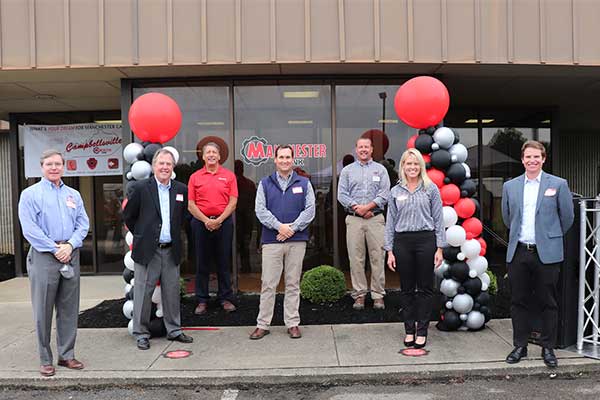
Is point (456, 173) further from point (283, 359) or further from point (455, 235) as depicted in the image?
point (283, 359)

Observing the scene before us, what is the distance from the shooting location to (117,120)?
9336 millimetres

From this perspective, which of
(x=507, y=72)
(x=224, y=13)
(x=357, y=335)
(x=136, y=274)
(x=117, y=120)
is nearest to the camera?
(x=136, y=274)

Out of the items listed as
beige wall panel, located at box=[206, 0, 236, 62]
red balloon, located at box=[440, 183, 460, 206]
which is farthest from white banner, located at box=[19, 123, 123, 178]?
red balloon, located at box=[440, 183, 460, 206]

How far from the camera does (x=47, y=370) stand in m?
4.30

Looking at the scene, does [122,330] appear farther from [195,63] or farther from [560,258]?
[560,258]

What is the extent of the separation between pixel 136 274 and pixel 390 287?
4.03 meters

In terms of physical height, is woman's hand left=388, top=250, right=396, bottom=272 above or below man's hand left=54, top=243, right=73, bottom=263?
below

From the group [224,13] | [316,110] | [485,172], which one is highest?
[224,13]

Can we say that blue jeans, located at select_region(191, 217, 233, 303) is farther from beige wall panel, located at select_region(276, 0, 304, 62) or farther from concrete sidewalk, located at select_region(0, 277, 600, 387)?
beige wall panel, located at select_region(276, 0, 304, 62)

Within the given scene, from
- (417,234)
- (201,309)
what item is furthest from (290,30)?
(201,309)

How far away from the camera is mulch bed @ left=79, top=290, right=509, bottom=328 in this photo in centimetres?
576

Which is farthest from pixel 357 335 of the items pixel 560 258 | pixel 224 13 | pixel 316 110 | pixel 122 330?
pixel 224 13

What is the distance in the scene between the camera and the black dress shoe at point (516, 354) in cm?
438

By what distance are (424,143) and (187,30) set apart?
330cm
